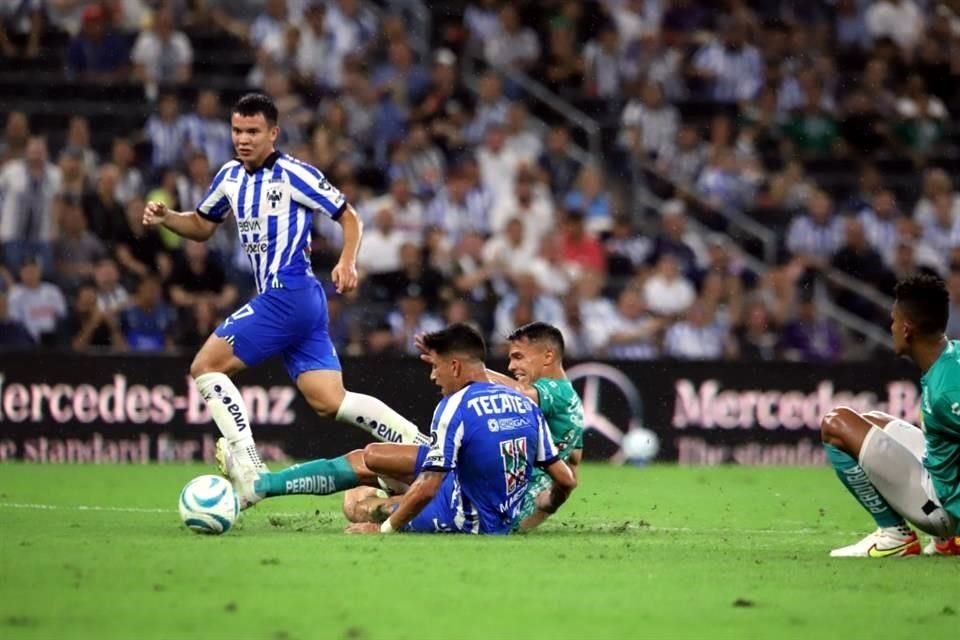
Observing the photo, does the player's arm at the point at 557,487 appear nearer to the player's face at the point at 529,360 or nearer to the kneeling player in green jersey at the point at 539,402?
the kneeling player in green jersey at the point at 539,402

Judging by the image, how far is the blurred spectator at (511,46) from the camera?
891 inches

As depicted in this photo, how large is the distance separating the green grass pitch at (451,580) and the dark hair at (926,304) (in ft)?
4.04

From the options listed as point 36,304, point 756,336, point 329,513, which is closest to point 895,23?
point 756,336

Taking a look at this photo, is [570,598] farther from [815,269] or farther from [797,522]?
[815,269]

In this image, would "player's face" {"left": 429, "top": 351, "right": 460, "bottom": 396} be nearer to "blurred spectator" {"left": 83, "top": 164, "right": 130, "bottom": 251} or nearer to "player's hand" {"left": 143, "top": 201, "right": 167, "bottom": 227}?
"player's hand" {"left": 143, "top": 201, "right": 167, "bottom": 227}

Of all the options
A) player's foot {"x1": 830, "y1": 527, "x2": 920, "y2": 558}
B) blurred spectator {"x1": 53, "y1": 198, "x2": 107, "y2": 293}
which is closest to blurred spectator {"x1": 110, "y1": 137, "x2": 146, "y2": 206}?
blurred spectator {"x1": 53, "y1": 198, "x2": 107, "y2": 293}

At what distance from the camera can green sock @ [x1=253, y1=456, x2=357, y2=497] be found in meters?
10.3

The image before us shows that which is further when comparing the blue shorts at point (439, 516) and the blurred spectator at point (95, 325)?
the blurred spectator at point (95, 325)

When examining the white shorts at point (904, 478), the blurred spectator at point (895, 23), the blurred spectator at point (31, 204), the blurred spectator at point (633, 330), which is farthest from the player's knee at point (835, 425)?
the blurred spectator at point (895, 23)

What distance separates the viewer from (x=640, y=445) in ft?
61.0

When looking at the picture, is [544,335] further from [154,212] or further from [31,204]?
[31,204]

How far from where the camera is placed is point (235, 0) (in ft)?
73.3

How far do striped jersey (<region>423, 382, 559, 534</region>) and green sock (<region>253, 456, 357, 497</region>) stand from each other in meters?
0.64

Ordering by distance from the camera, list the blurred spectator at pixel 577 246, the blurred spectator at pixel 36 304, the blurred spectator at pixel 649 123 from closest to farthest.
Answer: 1. the blurred spectator at pixel 36 304
2. the blurred spectator at pixel 577 246
3. the blurred spectator at pixel 649 123
